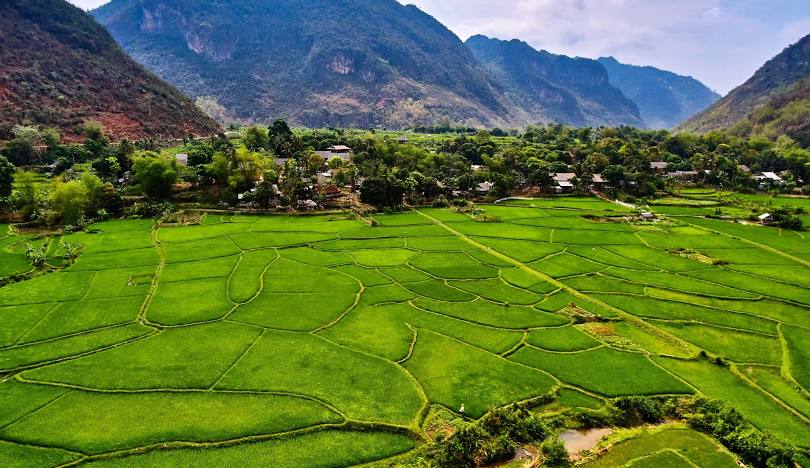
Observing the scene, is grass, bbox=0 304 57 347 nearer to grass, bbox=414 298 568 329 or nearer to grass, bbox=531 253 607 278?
grass, bbox=414 298 568 329

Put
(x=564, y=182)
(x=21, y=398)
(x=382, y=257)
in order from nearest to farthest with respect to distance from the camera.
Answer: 1. (x=21, y=398)
2. (x=382, y=257)
3. (x=564, y=182)

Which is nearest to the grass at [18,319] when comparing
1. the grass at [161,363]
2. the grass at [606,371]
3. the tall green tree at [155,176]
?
the grass at [161,363]

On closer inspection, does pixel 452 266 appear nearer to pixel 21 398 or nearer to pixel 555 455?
pixel 555 455

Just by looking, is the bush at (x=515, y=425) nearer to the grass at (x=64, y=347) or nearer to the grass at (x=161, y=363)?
the grass at (x=161, y=363)

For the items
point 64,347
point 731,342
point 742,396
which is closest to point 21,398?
point 64,347

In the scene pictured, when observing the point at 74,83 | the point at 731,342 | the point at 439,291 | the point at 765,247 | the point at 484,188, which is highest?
the point at 74,83

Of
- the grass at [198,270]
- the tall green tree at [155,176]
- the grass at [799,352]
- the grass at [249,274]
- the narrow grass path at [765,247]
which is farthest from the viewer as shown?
the tall green tree at [155,176]

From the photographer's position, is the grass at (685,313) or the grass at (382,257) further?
the grass at (382,257)
